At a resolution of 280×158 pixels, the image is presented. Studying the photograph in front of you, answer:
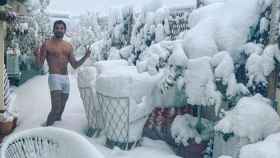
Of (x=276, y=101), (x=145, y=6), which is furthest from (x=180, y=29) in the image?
(x=276, y=101)

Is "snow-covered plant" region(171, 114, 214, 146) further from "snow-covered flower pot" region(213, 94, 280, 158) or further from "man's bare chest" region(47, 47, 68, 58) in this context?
"man's bare chest" region(47, 47, 68, 58)

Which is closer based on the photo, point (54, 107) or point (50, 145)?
point (50, 145)

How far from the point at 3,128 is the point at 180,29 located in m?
2.79

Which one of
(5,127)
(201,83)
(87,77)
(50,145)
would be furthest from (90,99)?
(50,145)

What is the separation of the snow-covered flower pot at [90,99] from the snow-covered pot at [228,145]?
4.54ft

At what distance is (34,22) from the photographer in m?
8.83

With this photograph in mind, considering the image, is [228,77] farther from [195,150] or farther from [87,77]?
[87,77]

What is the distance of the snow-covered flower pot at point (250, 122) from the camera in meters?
3.36

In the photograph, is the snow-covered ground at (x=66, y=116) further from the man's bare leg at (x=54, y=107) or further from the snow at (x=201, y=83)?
the snow at (x=201, y=83)

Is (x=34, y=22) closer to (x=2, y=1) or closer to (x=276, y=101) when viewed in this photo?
(x=2, y=1)

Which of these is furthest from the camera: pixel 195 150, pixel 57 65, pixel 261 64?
pixel 57 65

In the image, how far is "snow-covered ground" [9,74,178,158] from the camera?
427cm

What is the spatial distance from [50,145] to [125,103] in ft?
5.19

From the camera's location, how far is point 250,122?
3355 millimetres
